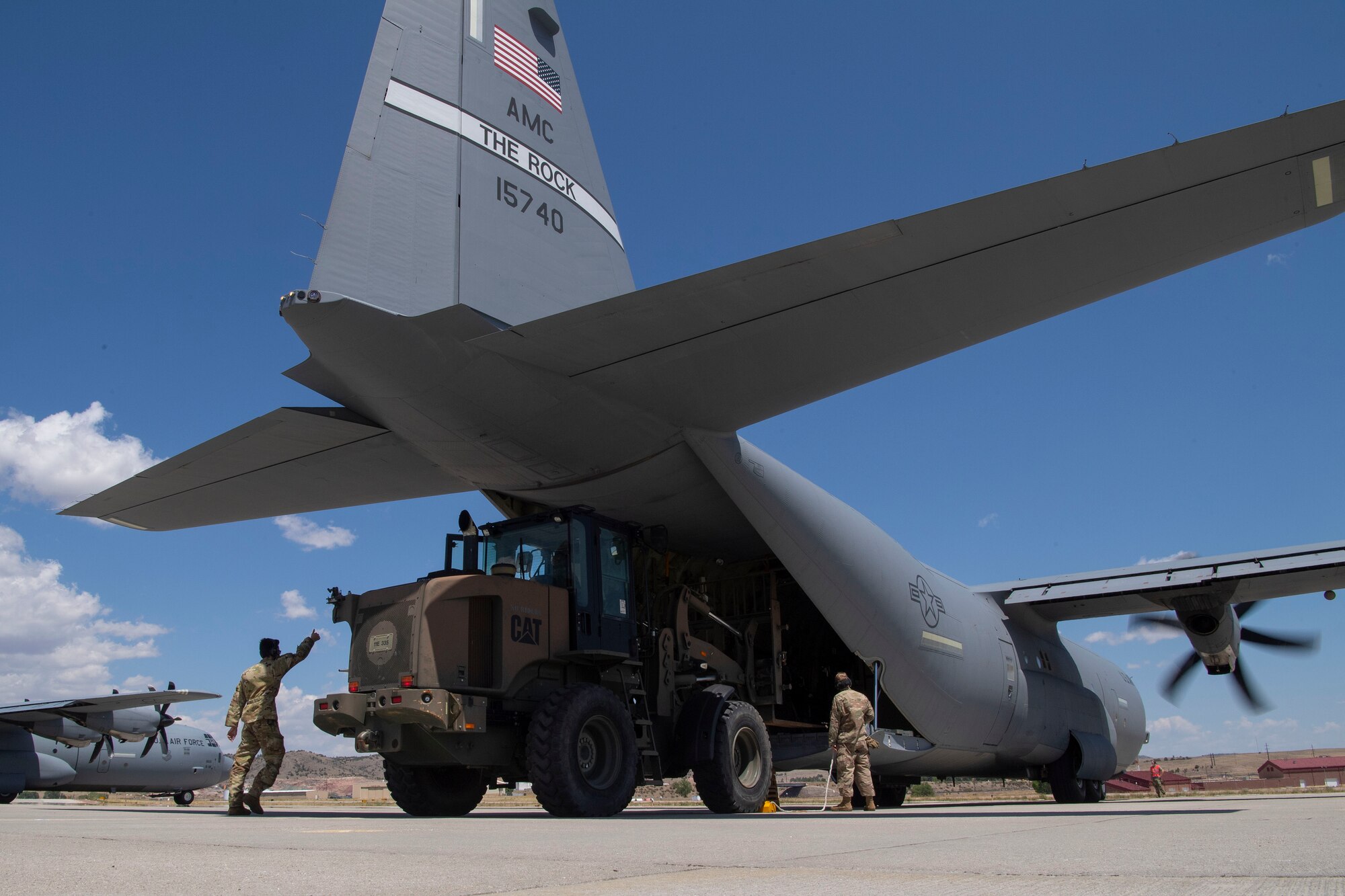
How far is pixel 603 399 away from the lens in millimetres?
7793

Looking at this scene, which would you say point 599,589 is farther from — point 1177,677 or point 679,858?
point 1177,677

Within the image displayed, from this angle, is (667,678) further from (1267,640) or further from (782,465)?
(1267,640)

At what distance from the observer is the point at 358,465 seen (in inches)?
356

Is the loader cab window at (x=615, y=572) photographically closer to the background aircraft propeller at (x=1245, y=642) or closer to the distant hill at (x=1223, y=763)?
the background aircraft propeller at (x=1245, y=642)

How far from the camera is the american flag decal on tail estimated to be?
8.16m

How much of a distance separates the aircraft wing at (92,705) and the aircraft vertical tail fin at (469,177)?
1245 cm

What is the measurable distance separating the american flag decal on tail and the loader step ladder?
5.22 m

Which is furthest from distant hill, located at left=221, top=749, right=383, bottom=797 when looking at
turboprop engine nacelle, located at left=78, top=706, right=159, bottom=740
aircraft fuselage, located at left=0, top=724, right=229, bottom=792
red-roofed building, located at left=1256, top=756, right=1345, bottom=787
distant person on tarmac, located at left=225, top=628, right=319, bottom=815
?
distant person on tarmac, located at left=225, top=628, right=319, bottom=815

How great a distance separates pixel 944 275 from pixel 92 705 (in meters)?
17.2

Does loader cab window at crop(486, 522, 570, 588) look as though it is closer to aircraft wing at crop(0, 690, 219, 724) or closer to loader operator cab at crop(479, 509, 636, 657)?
loader operator cab at crop(479, 509, 636, 657)

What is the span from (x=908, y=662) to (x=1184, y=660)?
871 centimetres

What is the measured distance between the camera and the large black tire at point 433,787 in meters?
8.05

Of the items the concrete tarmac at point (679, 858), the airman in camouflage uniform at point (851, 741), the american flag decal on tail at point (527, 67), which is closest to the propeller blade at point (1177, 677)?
the airman in camouflage uniform at point (851, 741)

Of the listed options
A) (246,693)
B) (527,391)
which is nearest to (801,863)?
(527,391)
